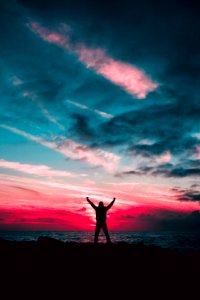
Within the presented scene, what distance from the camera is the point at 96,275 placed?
880 cm

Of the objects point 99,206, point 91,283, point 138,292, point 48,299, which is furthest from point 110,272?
point 99,206

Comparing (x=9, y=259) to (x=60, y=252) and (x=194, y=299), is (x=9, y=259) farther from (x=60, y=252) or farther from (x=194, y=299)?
(x=194, y=299)

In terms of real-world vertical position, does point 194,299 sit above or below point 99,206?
below

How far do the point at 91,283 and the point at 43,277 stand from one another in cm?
161

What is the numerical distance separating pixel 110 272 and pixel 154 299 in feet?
8.99

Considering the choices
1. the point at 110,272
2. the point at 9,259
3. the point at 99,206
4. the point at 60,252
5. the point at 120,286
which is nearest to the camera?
the point at 120,286

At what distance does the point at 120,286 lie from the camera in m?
7.77

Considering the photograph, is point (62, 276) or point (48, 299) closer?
point (48, 299)

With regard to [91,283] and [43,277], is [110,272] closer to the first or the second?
[91,283]

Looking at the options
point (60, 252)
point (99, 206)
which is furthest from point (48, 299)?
point (99, 206)

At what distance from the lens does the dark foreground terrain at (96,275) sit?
7188 mm

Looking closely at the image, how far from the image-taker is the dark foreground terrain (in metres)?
7.19

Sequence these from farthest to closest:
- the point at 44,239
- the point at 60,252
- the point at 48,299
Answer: the point at 44,239
the point at 60,252
the point at 48,299

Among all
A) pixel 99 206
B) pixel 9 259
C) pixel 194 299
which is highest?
pixel 99 206
